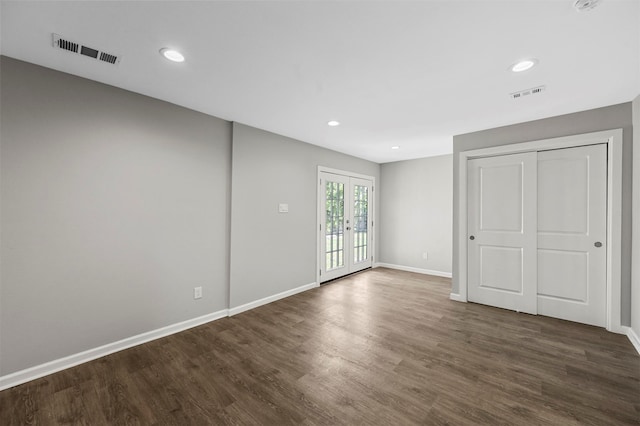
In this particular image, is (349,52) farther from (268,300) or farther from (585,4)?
(268,300)

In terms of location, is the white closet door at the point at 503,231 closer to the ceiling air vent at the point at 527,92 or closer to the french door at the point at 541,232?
the french door at the point at 541,232

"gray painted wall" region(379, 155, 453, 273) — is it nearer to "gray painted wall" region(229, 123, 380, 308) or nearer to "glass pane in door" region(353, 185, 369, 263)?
"glass pane in door" region(353, 185, 369, 263)

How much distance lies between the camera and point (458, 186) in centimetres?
397

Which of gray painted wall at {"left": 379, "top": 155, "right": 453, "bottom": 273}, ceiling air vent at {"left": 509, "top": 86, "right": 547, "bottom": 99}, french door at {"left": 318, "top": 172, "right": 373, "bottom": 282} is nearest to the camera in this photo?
ceiling air vent at {"left": 509, "top": 86, "right": 547, "bottom": 99}

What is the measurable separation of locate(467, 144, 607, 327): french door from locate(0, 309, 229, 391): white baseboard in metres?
3.94

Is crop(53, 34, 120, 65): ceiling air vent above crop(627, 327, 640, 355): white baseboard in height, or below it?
above

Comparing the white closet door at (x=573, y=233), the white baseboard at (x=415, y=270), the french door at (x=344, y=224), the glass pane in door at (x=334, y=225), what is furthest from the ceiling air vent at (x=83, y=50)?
the white baseboard at (x=415, y=270)

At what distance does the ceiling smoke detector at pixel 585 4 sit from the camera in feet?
4.80

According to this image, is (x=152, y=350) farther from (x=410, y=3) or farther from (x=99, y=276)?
(x=410, y=3)

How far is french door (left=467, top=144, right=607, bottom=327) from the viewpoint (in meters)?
3.09

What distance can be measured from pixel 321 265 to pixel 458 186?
8.63 feet

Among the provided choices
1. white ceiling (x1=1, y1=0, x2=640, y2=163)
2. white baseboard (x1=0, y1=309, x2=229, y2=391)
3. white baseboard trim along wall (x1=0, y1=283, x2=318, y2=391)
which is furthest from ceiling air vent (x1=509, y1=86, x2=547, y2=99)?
white baseboard (x1=0, y1=309, x2=229, y2=391)

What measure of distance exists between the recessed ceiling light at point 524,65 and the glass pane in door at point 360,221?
11.7ft

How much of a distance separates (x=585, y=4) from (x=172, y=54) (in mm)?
2689
